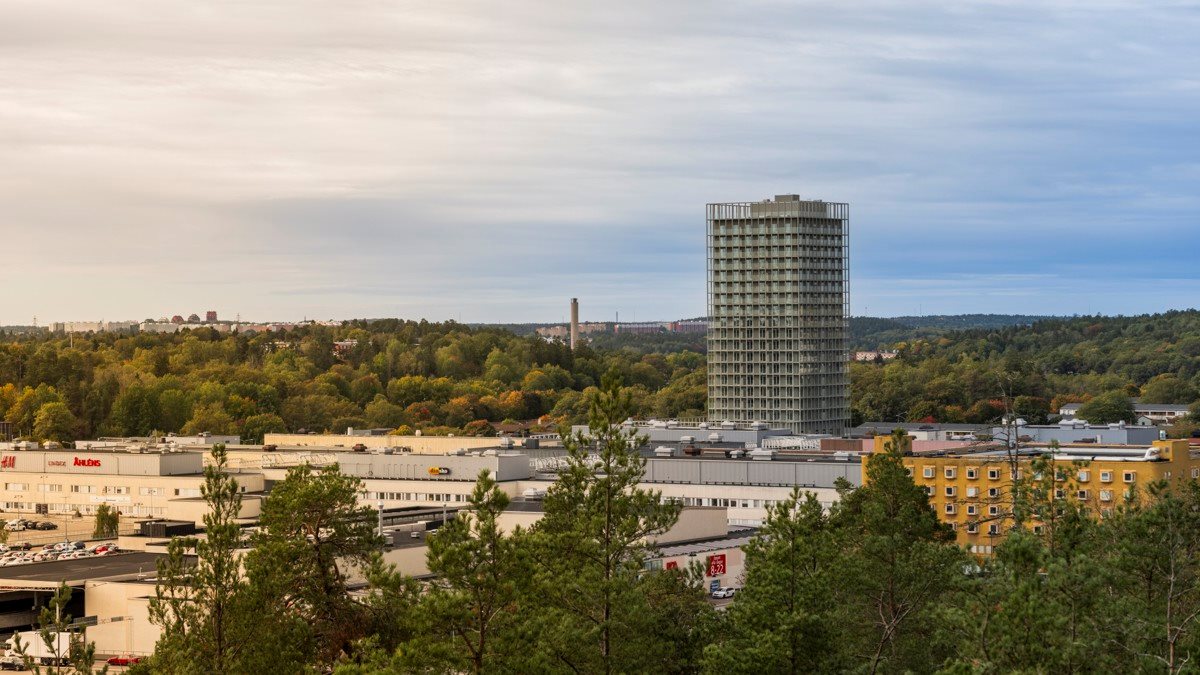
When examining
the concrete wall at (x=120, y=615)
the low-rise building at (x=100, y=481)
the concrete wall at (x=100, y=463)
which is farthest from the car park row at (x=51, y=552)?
the concrete wall at (x=100, y=463)

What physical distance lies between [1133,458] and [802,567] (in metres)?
34.4

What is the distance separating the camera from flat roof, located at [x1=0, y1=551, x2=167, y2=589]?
61.0 meters

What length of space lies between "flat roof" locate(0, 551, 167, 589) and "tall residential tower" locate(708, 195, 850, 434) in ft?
246

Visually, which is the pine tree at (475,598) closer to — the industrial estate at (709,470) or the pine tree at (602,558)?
the industrial estate at (709,470)

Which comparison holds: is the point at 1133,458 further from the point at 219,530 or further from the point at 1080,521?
the point at 219,530

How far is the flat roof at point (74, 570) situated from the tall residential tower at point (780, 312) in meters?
75.1

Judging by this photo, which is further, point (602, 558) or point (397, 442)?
point (397, 442)

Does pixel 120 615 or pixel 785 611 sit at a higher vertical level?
pixel 785 611

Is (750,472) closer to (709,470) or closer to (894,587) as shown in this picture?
(709,470)

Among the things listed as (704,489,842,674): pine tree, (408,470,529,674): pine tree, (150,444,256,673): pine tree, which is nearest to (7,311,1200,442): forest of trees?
(704,489,842,674): pine tree

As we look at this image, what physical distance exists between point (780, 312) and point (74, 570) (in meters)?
81.8

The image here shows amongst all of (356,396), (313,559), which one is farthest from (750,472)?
(356,396)

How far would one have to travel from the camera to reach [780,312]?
138625 mm

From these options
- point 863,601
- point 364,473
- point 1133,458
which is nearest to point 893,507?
point 863,601
